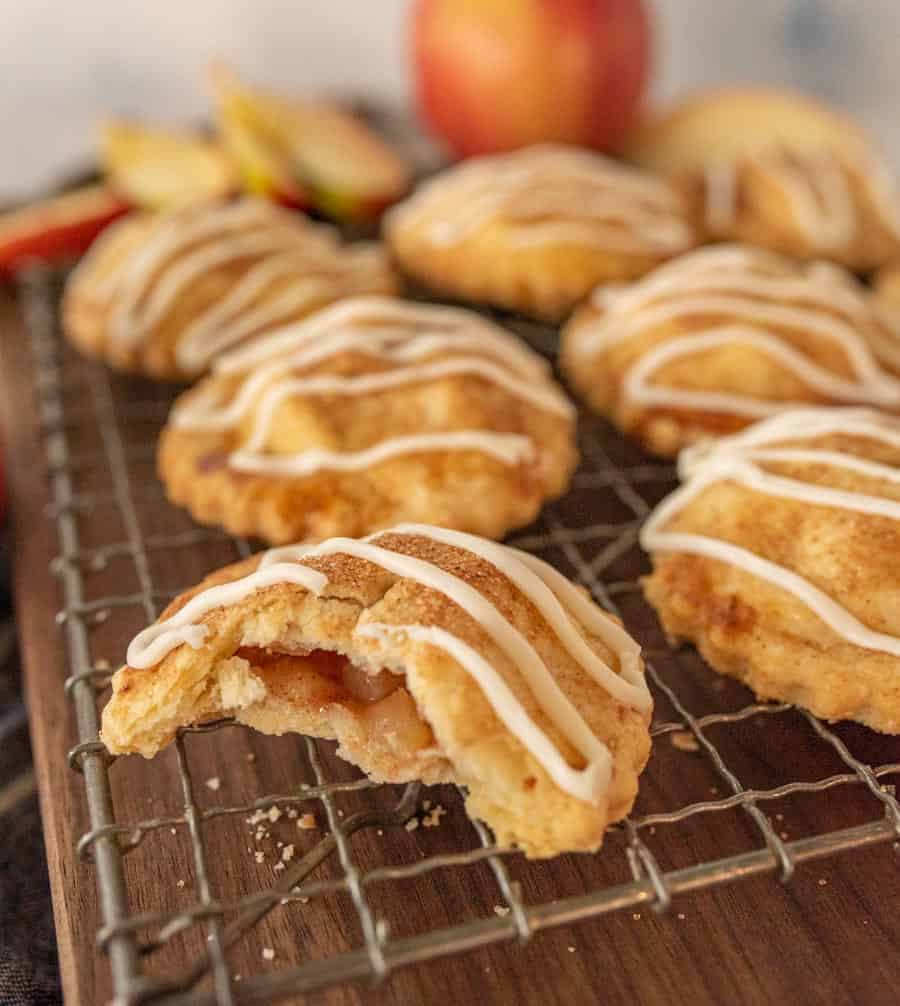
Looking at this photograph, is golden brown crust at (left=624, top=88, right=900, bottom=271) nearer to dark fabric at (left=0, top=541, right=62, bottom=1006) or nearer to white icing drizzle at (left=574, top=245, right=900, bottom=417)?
white icing drizzle at (left=574, top=245, right=900, bottom=417)

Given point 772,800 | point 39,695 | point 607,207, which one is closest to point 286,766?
point 39,695

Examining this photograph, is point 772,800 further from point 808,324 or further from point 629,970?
point 808,324

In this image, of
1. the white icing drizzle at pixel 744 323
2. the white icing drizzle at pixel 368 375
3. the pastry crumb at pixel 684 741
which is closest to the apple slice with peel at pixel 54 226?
the white icing drizzle at pixel 368 375

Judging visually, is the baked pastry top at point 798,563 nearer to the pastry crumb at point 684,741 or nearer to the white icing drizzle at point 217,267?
the pastry crumb at point 684,741

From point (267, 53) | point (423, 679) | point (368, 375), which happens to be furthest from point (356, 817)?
point (267, 53)

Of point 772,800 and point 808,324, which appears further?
point 808,324

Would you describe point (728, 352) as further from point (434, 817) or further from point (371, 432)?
point (434, 817)

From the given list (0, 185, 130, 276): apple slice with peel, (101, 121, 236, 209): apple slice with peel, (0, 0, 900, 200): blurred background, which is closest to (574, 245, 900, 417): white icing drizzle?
(101, 121, 236, 209): apple slice with peel
